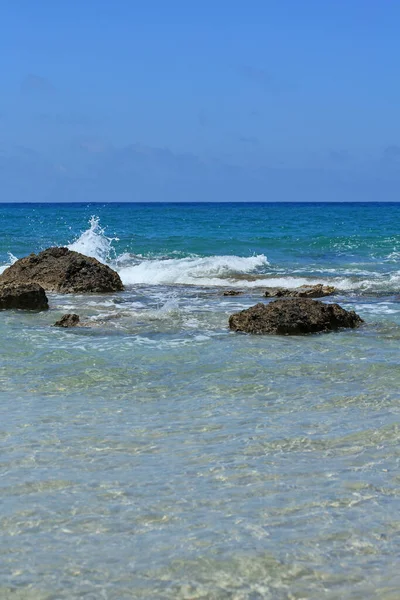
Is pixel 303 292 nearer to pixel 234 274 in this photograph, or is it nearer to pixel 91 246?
pixel 234 274

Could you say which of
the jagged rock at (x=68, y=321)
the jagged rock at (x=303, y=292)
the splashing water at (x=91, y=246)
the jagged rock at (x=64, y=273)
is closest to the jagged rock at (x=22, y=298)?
the jagged rock at (x=68, y=321)

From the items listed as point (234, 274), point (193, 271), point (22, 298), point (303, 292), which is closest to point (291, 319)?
point (303, 292)

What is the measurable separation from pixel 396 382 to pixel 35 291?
657 cm

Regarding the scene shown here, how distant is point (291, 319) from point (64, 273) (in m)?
6.24

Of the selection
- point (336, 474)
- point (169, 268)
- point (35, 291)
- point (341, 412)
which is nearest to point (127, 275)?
point (169, 268)

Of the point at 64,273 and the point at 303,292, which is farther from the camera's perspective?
the point at 64,273

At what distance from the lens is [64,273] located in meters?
15.6

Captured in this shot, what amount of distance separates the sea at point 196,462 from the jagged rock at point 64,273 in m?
3.77

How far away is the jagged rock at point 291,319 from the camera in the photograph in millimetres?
10469

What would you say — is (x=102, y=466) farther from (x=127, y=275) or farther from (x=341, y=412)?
(x=127, y=275)

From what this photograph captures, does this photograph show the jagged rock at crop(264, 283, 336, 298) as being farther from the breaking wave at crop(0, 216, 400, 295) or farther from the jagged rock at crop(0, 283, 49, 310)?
the jagged rock at crop(0, 283, 49, 310)

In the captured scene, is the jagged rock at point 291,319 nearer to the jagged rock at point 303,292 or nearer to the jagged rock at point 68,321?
the jagged rock at point 68,321

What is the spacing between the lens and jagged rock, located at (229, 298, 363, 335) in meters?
10.5

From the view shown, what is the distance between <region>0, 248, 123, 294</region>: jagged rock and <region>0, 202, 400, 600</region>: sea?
3.77m
